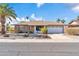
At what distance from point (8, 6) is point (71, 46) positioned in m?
3.01

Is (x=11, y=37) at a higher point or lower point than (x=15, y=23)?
lower

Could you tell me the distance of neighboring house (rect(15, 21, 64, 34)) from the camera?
8.39 metres

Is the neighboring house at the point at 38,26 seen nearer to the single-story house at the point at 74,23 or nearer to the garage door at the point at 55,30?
the garage door at the point at 55,30

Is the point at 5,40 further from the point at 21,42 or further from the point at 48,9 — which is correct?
the point at 48,9

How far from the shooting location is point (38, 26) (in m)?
8.67

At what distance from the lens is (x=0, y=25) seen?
8258mm

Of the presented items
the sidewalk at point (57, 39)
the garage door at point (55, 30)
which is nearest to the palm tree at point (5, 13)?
the sidewalk at point (57, 39)

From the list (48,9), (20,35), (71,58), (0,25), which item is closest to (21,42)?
(20,35)

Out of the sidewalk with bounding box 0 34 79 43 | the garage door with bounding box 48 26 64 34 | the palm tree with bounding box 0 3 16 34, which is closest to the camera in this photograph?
the palm tree with bounding box 0 3 16 34

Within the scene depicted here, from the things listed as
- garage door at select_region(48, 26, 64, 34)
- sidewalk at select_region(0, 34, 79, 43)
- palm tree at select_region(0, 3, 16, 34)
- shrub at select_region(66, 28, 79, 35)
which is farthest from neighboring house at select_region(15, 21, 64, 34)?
palm tree at select_region(0, 3, 16, 34)

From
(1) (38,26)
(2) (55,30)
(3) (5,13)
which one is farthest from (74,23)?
(3) (5,13)

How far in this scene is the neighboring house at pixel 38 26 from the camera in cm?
839

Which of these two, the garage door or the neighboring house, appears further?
the garage door

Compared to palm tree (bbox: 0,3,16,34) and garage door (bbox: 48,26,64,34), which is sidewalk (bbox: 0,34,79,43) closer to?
garage door (bbox: 48,26,64,34)
